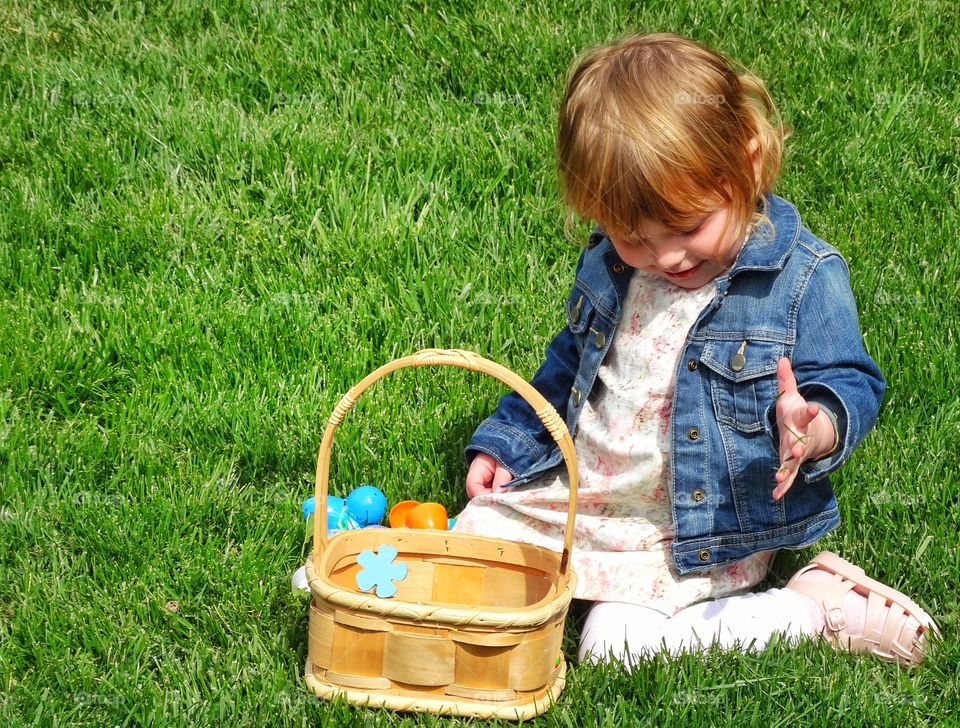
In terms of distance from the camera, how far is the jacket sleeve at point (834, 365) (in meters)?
2.16

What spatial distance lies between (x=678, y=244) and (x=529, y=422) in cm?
69

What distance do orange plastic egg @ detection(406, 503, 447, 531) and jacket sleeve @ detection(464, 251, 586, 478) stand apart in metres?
0.17

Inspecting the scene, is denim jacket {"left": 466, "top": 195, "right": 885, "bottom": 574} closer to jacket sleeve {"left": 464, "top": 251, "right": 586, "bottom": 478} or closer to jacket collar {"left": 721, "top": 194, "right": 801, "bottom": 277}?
jacket collar {"left": 721, "top": 194, "right": 801, "bottom": 277}

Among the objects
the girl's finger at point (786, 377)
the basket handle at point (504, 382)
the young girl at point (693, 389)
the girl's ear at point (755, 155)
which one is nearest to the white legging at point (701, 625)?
the young girl at point (693, 389)

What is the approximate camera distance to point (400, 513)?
108 inches

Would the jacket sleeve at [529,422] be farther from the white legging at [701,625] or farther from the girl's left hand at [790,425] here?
the girl's left hand at [790,425]

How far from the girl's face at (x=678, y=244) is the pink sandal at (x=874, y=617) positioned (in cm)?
77

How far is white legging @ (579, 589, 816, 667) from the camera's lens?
2318 millimetres

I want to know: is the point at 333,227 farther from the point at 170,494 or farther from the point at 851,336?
the point at 851,336

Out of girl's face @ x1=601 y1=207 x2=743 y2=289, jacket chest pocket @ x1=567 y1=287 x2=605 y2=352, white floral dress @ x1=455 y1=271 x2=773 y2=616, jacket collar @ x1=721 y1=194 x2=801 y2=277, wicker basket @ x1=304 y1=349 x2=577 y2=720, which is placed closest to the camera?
wicker basket @ x1=304 y1=349 x2=577 y2=720

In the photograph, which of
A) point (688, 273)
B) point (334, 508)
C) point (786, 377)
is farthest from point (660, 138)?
point (334, 508)

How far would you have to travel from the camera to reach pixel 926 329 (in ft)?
10.2

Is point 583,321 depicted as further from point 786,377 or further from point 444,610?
point 444,610

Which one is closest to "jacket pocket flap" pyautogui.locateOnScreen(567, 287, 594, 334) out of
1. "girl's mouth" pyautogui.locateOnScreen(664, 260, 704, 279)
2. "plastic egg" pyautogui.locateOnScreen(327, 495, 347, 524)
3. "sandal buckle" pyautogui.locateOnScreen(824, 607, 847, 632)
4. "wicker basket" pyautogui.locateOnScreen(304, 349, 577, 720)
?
"girl's mouth" pyautogui.locateOnScreen(664, 260, 704, 279)
